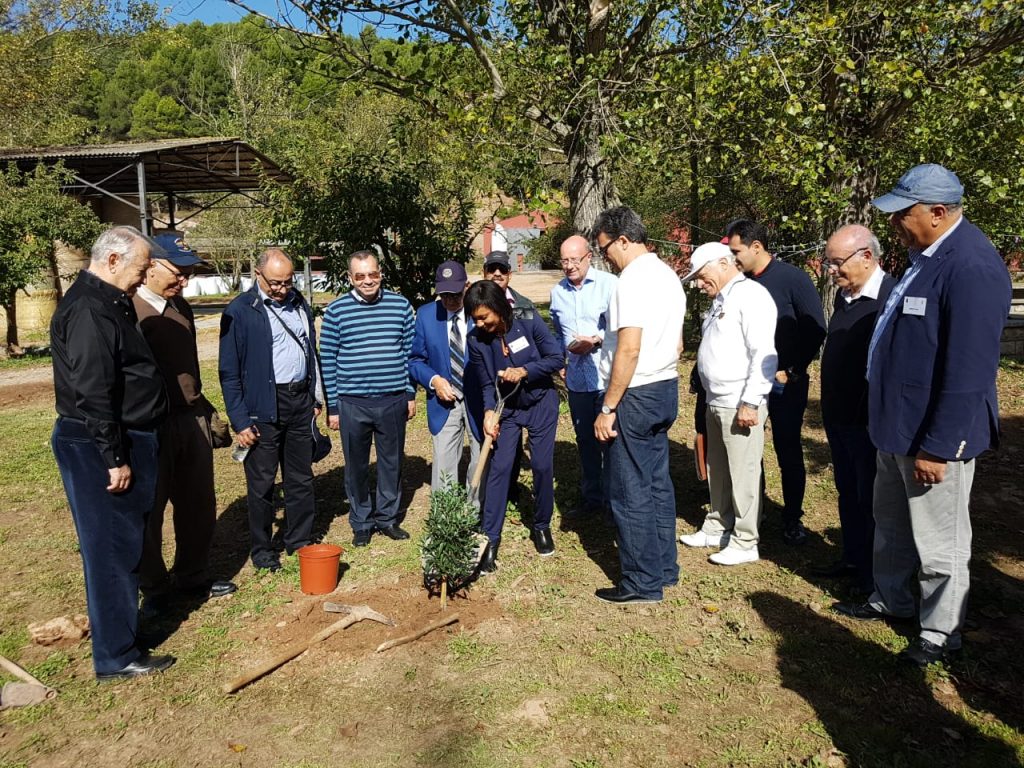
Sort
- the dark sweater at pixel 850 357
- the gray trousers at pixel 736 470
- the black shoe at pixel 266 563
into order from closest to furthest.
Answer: the dark sweater at pixel 850 357 < the gray trousers at pixel 736 470 < the black shoe at pixel 266 563

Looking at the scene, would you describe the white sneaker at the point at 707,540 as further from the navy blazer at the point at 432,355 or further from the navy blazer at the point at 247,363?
the navy blazer at the point at 247,363

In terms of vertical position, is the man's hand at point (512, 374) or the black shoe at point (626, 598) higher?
the man's hand at point (512, 374)

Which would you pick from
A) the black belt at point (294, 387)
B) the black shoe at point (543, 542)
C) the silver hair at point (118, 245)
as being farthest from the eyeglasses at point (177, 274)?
the black shoe at point (543, 542)

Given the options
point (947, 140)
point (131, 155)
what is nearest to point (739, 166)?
point (947, 140)

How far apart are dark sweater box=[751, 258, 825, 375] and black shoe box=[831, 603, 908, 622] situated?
153 centimetres

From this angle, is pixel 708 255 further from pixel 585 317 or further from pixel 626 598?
pixel 626 598

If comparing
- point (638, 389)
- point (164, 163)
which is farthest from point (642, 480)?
point (164, 163)

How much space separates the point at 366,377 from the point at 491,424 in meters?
1.09

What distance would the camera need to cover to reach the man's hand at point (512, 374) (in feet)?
14.6

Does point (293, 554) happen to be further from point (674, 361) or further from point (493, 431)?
point (674, 361)

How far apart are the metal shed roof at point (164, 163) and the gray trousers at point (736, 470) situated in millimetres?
12072

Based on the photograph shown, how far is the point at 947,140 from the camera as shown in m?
8.80

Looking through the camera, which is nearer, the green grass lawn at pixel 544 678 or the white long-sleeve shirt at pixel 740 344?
the green grass lawn at pixel 544 678

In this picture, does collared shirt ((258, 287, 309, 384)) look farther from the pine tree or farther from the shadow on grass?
the shadow on grass
